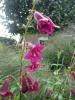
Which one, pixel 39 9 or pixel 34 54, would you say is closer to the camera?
pixel 34 54

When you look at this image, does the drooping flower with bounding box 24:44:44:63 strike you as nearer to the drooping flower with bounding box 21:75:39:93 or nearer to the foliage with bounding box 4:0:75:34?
the drooping flower with bounding box 21:75:39:93

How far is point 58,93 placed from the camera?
2.49 m

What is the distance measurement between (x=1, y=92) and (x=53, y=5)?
437 inches

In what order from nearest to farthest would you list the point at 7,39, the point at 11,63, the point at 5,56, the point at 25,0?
the point at 11,63 < the point at 5,56 < the point at 25,0 < the point at 7,39

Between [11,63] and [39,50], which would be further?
[11,63]

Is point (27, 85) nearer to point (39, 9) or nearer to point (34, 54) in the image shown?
point (34, 54)

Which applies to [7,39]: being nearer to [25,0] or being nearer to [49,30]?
[25,0]

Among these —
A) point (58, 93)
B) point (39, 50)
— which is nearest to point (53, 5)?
point (58, 93)

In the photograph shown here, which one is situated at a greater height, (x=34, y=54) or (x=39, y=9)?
(x=39, y=9)

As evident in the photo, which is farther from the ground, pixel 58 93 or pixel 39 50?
pixel 39 50

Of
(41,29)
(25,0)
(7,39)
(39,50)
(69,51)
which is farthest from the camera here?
(7,39)

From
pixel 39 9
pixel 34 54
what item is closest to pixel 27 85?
pixel 34 54

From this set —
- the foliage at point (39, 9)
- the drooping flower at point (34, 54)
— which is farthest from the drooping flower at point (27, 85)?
the foliage at point (39, 9)

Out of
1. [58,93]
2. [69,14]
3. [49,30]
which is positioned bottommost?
[58,93]
